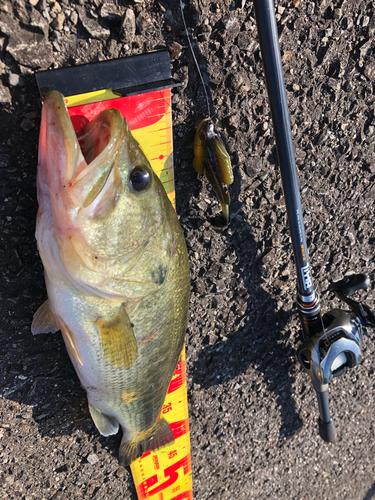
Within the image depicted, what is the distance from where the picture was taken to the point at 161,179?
104 cm

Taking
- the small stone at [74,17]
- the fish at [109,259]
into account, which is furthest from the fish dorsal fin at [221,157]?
the small stone at [74,17]

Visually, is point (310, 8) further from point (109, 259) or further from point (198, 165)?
point (109, 259)

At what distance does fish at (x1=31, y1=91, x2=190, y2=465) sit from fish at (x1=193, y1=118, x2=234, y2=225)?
228 millimetres

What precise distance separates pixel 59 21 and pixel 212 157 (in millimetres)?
539

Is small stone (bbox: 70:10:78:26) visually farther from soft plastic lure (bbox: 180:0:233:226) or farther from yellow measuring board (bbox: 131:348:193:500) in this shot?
yellow measuring board (bbox: 131:348:193:500)

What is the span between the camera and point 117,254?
31.2 inches

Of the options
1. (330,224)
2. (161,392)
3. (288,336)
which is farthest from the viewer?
(288,336)

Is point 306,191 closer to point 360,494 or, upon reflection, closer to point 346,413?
point 346,413

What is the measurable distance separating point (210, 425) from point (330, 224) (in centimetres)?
109

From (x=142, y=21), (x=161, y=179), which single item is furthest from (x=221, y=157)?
(x=142, y=21)

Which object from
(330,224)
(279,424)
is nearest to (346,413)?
(279,424)

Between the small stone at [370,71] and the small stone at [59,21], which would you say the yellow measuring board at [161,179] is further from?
the small stone at [370,71]

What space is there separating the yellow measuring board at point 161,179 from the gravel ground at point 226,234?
0.09m

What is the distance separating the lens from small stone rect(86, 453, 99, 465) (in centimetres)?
135
